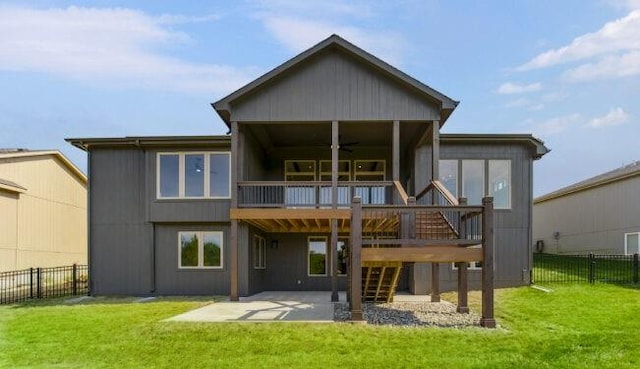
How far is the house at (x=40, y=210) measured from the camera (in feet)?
68.7

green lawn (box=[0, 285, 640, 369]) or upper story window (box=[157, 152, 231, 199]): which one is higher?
upper story window (box=[157, 152, 231, 199])

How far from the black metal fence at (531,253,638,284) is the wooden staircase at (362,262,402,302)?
5752 mm

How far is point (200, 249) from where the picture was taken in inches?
660

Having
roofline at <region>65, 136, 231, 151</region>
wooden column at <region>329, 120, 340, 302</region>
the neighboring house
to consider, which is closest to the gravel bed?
wooden column at <region>329, 120, 340, 302</region>

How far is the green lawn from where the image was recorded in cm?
799

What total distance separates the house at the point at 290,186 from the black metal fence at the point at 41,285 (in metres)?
1.48

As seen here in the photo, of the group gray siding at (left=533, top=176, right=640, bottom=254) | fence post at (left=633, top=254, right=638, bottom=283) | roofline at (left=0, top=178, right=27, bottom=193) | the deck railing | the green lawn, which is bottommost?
the green lawn

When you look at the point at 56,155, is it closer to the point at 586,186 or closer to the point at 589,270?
the point at 589,270

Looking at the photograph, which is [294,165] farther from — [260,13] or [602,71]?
[602,71]

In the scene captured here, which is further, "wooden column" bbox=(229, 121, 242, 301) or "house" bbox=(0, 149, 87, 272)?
"house" bbox=(0, 149, 87, 272)

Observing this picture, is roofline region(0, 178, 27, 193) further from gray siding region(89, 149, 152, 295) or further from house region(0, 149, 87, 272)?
gray siding region(89, 149, 152, 295)

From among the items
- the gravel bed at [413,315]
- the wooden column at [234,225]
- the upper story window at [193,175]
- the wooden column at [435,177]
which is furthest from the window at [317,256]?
the wooden column at [435,177]

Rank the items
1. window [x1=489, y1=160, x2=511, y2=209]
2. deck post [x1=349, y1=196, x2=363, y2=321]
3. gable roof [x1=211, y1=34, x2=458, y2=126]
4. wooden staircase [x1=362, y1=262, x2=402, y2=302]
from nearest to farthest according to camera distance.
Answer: deck post [x1=349, y1=196, x2=363, y2=321], wooden staircase [x1=362, y1=262, x2=402, y2=302], gable roof [x1=211, y1=34, x2=458, y2=126], window [x1=489, y1=160, x2=511, y2=209]

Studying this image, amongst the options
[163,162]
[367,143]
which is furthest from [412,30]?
[163,162]
